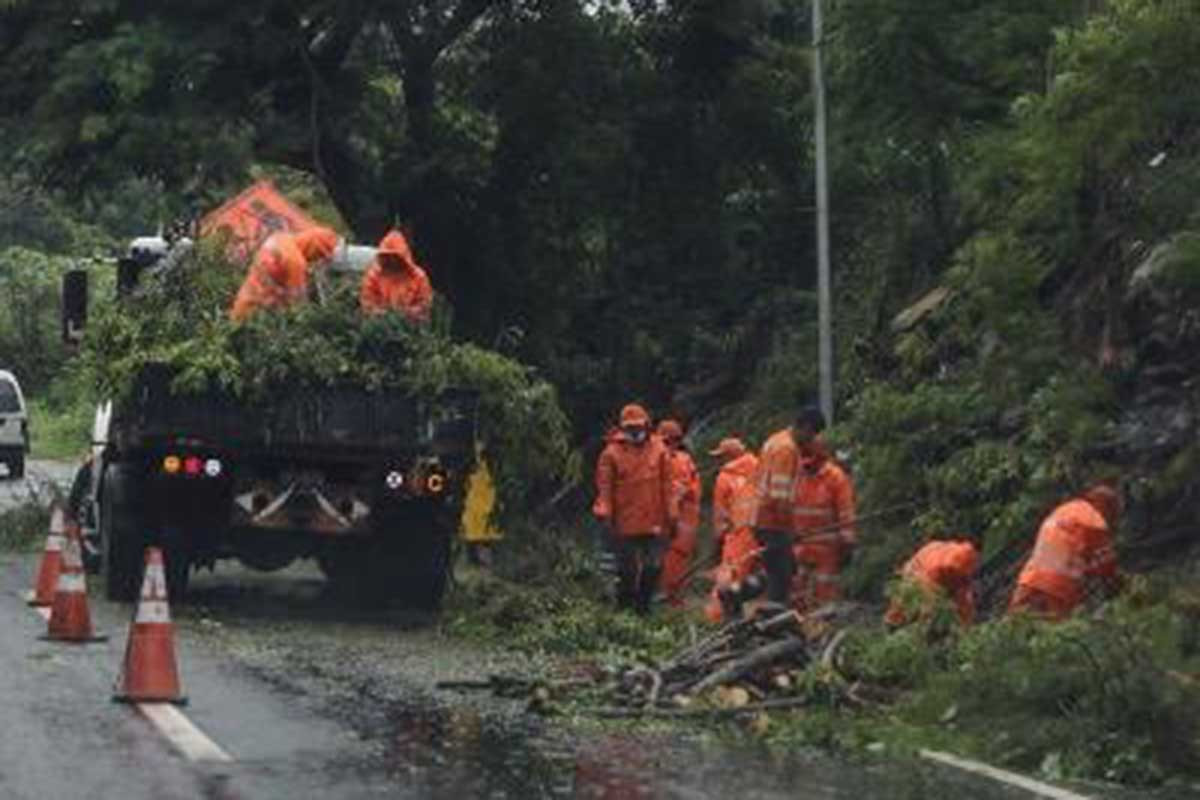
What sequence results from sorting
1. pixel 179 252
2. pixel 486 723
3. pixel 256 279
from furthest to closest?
pixel 179 252 → pixel 256 279 → pixel 486 723

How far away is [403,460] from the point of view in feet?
50.1

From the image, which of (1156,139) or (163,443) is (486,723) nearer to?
(163,443)

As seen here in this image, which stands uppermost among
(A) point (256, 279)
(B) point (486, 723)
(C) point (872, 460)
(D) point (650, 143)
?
(D) point (650, 143)

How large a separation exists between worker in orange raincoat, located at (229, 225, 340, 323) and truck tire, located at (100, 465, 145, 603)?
143 cm

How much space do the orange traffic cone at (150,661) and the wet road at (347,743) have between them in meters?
0.13

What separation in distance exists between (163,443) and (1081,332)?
666 cm

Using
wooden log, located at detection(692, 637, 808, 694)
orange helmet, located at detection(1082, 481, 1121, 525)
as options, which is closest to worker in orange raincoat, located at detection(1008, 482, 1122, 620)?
orange helmet, located at detection(1082, 481, 1121, 525)

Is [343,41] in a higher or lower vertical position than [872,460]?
higher

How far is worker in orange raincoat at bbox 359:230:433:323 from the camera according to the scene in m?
16.1

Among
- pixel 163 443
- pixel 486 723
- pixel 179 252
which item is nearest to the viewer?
pixel 486 723

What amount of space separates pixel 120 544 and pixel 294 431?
1.66m

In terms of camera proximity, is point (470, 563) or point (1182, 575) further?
point (470, 563)

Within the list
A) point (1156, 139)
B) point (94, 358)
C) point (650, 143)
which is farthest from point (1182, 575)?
point (650, 143)

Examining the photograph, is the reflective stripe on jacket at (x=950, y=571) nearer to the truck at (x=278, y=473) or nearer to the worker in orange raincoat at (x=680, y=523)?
the truck at (x=278, y=473)
